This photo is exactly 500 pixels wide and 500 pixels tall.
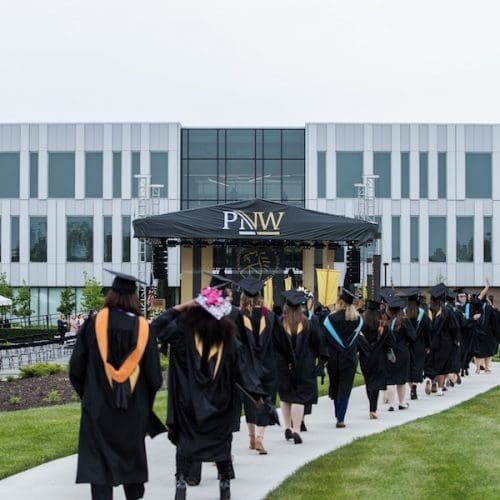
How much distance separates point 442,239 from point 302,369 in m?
45.4

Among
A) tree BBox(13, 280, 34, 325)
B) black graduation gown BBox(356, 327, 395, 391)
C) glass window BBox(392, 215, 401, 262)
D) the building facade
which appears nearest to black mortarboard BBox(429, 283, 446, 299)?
black graduation gown BBox(356, 327, 395, 391)

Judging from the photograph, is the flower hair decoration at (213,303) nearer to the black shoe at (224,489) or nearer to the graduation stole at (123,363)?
the graduation stole at (123,363)

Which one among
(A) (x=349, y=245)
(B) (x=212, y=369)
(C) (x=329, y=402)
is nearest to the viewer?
(B) (x=212, y=369)

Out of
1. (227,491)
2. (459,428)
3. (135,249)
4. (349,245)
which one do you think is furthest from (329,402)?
(135,249)

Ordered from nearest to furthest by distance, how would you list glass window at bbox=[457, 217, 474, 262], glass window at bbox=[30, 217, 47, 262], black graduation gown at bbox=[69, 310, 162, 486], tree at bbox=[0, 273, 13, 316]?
black graduation gown at bbox=[69, 310, 162, 486] → tree at bbox=[0, 273, 13, 316] → glass window at bbox=[457, 217, 474, 262] → glass window at bbox=[30, 217, 47, 262]

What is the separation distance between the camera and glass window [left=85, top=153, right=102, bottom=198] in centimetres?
5678

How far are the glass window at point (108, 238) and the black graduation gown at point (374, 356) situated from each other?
136 feet

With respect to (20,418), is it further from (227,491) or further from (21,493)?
(227,491)

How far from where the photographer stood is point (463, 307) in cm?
2450

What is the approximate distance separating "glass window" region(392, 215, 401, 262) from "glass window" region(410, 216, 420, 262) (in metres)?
0.66

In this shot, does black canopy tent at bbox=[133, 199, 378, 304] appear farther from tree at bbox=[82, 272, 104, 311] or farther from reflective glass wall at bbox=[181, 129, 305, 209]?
reflective glass wall at bbox=[181, 129, 305, 209]

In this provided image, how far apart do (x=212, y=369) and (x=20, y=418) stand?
6.61 m

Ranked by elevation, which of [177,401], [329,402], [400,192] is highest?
[400,192]

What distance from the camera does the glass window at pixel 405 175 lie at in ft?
186
